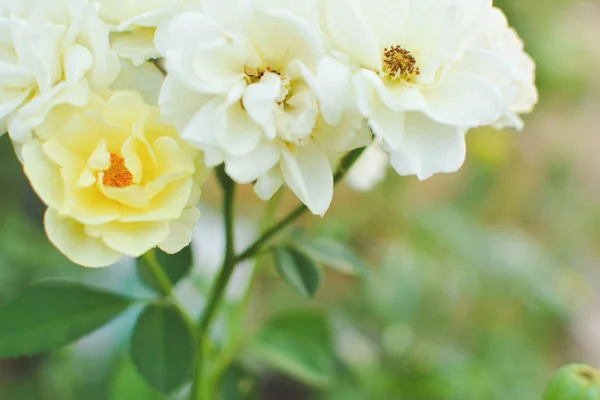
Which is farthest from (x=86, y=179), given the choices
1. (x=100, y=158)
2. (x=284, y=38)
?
(x=284, y=38)

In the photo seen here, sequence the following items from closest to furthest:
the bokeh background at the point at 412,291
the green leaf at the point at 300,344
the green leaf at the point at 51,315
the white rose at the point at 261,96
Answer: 1. the white rose at the point at 261,96
2. the green leaf at the point at 51,315
3. the green leaf at the point at 300,344
4. the bokeh background at the point at 412,291

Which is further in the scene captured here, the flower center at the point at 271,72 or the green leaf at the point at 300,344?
the green leaf at the point at 300,344

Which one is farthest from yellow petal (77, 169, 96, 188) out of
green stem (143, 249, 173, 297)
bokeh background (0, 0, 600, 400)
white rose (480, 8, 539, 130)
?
bokeh background (0, 0, 600, 400)

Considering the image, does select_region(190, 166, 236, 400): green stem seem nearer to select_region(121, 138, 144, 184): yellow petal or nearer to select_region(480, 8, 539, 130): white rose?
select_region(121, 138, 144, 184): yellow petal

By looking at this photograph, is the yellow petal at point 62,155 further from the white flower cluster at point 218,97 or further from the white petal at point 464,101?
the white petal at point 464,101

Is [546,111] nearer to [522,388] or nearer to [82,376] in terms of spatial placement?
[522,388]

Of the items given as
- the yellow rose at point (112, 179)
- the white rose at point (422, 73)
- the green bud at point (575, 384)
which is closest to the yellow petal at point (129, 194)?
the yellow rose at point (112, 179)

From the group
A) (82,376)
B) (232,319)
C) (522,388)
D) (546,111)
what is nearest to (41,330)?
(232,319)
